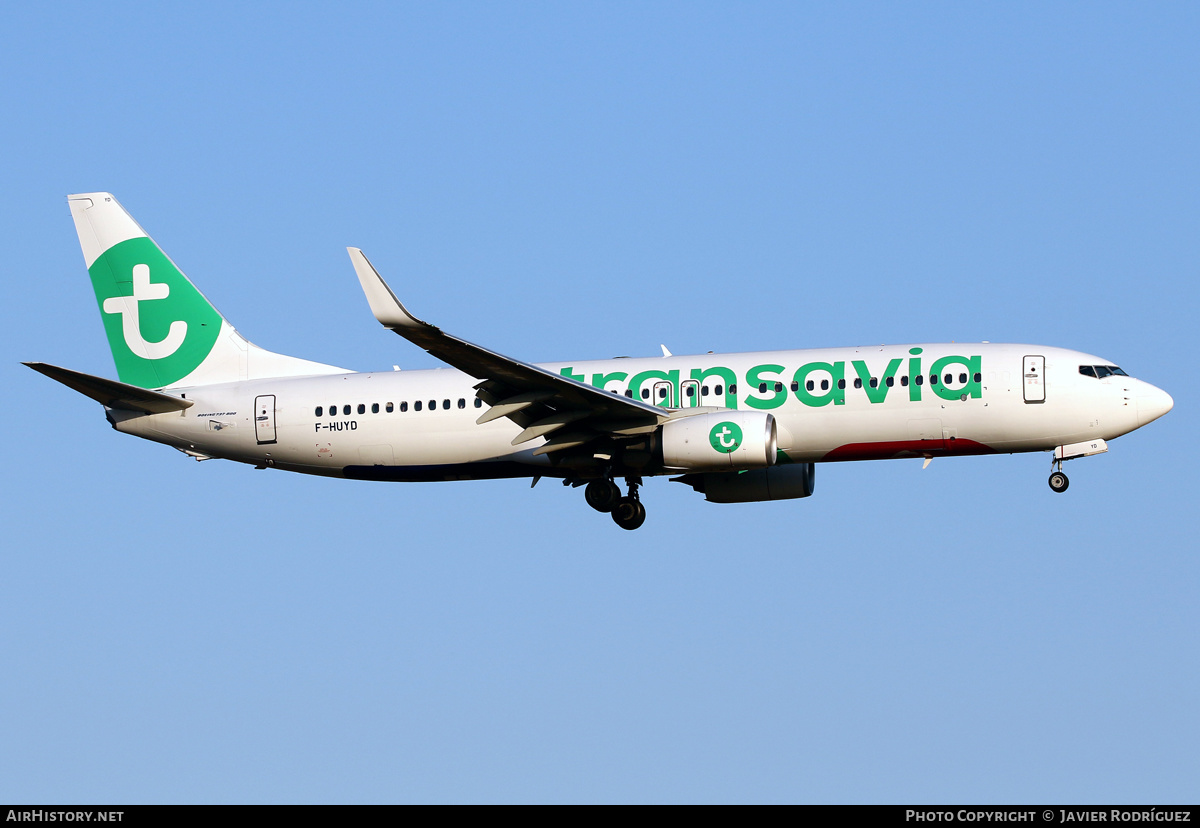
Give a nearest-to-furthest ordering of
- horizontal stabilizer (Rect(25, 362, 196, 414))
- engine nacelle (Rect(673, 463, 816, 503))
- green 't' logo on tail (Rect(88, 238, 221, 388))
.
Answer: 1. horizontal stabilizer (Rect(25, 362, 196, 414))
2. engine nacelle (Rect(673, 463, 816, 503))
3. green 't' logo on tail (Rect(88, 238, 221, 388))

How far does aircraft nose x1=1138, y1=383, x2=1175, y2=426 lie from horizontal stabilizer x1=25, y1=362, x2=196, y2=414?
Result: 24704 mm

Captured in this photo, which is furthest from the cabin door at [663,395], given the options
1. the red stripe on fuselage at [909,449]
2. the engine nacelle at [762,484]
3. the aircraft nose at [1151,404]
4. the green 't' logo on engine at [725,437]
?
the aircraft nose at [1151,404]

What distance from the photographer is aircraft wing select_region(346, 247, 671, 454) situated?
109ft

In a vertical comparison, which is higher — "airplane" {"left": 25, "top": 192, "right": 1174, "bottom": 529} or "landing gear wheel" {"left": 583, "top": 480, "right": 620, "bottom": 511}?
"airplane" {"left": 25, "top": 192, "right": 1174, "bottom": 529}

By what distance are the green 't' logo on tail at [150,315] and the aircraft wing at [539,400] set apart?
1050cm

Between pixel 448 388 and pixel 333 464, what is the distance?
3839 mm

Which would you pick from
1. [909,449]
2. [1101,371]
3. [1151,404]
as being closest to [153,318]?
[909,449]

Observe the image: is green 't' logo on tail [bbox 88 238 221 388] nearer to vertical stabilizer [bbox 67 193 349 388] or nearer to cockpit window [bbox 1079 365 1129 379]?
vertical stabilizer [bbox 67 193 349 388]

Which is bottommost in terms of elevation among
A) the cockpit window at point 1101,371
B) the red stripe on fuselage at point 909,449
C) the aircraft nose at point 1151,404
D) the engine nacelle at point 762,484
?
the engine nacelle at point 762,484

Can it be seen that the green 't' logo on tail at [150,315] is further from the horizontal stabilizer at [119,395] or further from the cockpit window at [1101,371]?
the cockpit window at [1101,371]

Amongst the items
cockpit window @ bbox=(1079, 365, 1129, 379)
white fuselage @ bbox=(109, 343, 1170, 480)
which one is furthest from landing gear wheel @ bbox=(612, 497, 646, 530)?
cockpit window @ bbox=(1079, 365, 1129, 379)

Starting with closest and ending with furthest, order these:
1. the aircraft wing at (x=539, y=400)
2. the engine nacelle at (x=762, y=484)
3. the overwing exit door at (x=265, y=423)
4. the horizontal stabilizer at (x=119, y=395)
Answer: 1. the aircraft wing at (x=539, y=400)
2. the horizontal stabilizer at (x=119, y=395)
3. the engine nacelle at (x=762, y=484)
4. the overwing exit door at (x=265, y=423)

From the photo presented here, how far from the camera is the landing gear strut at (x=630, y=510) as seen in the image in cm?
4006
